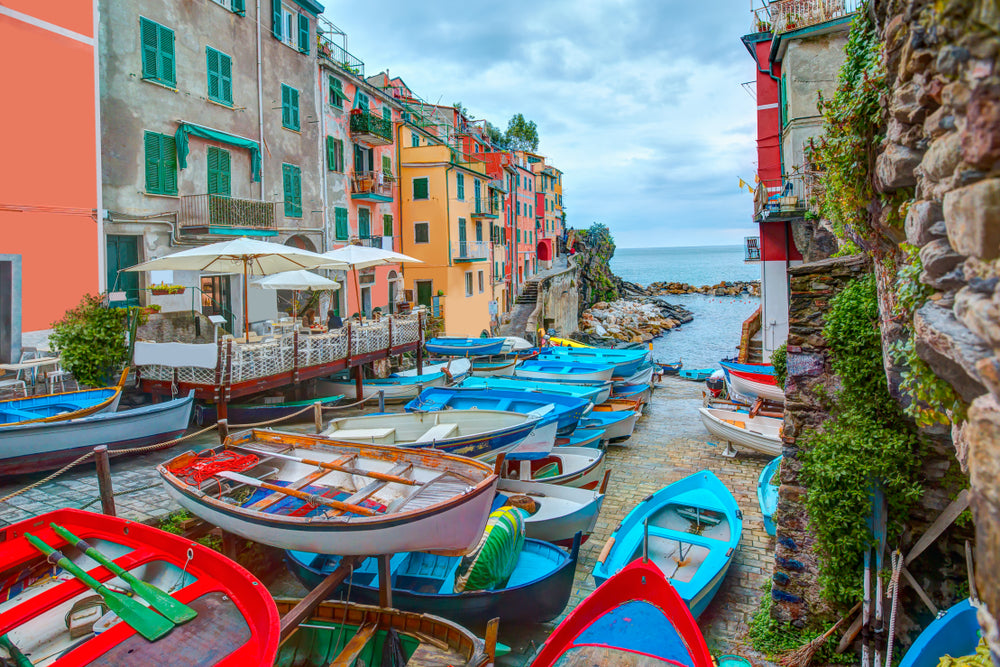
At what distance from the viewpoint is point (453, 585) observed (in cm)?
804

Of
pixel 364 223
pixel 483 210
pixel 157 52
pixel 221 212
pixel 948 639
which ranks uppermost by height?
pixel 157 52

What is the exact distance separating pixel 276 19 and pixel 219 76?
12.5 ft

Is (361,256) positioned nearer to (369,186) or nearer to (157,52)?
(157,52)

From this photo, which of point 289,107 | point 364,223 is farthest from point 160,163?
point 364,223

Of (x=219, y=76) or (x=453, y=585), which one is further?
(x=219, y=76)

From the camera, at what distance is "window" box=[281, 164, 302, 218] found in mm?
20073

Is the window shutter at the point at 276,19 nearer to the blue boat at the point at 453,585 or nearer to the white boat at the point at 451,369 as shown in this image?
the white boat at the point at 451,369

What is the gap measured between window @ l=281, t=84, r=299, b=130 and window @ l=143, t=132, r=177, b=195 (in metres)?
5.14

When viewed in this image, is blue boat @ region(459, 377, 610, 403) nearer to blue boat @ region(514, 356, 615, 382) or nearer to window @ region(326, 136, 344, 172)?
blue boat @ region(514, 356, 615, 382)

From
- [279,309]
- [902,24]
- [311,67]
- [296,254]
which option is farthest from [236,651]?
[311,67]

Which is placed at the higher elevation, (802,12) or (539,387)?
(802,12)

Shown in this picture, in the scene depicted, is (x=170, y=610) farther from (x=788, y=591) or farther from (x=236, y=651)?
(x=788, y=591)

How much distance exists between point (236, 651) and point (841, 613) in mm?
6151

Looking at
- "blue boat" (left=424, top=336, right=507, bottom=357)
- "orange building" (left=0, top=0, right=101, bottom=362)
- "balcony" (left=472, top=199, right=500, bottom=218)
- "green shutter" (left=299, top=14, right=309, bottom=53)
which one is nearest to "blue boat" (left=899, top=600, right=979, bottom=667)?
"orange building" (left=0, top=0, right=101, bottom=362)
